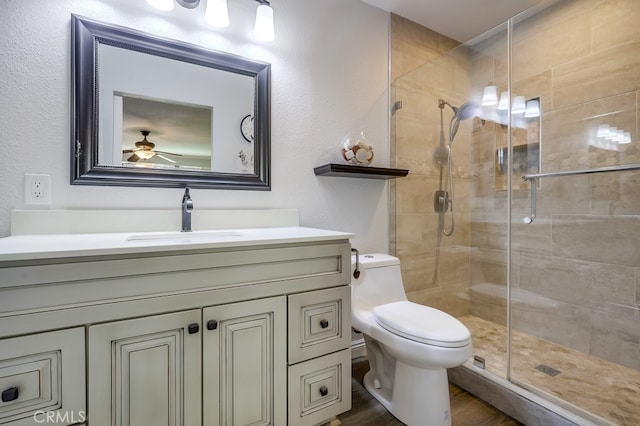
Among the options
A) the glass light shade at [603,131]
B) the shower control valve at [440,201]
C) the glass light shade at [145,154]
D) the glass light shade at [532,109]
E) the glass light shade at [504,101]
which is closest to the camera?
the glass light shade at [145,154]

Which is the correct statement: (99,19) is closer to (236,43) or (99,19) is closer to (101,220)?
(236,43)

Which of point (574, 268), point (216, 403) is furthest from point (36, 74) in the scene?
point (574, 268)

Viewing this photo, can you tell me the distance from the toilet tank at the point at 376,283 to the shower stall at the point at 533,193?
34 cm

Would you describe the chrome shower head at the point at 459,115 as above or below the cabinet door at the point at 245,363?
above

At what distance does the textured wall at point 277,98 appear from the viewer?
Result: 119 cm

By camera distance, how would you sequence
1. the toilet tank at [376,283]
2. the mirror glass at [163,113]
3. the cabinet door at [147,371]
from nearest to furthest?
1. the cabinet door at [147,371]
2. the mirror glass at [163,113]
3. the toilet tank at [376,283]

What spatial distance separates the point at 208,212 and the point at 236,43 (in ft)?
2.96

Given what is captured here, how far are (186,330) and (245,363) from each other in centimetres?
25

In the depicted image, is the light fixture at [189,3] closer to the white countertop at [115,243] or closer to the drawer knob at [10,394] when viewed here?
the white countertop at [115,243]

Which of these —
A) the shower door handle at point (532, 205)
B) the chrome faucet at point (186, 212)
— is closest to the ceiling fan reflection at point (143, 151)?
the chrome faucet at point (186, 212)

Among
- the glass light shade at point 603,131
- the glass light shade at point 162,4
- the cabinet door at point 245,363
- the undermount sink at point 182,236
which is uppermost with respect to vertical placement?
the glass light shade at point 162,4

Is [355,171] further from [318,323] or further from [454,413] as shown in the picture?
[454,413]

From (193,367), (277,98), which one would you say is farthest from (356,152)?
(193,367)

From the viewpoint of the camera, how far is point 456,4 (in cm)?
202
